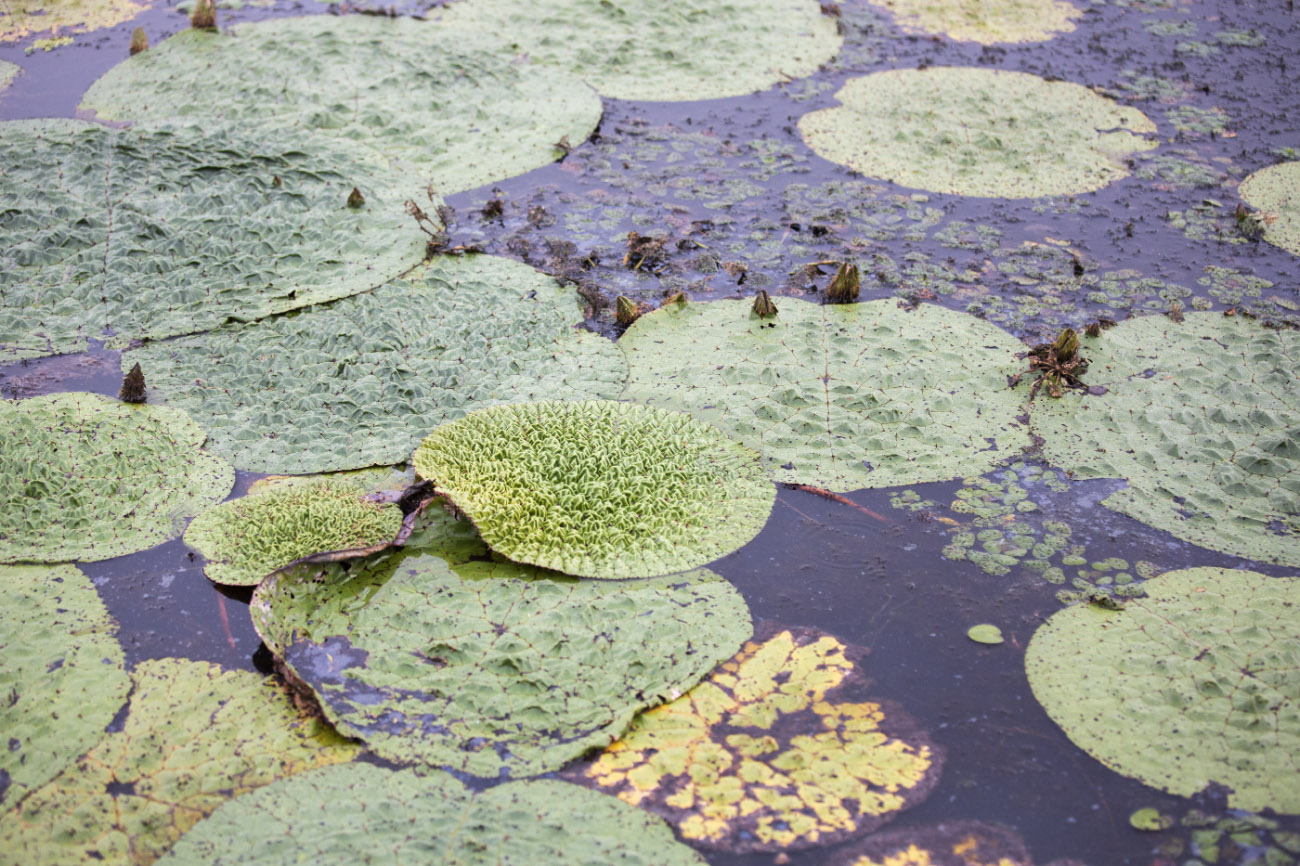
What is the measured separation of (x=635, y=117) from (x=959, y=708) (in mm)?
4665

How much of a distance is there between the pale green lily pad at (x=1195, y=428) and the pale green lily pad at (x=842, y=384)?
32cm

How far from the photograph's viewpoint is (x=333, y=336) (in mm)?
4336

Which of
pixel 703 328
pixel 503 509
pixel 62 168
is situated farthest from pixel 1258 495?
pixel 62 168

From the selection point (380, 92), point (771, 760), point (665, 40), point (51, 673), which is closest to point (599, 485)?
point (771, 760)

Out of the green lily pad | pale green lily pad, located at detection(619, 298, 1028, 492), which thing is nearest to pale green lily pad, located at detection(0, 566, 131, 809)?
the green lily pad

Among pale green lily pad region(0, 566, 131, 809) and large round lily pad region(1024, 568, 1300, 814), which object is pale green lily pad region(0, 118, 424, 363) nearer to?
pale green lily pad region(0, 566, 131, 809)

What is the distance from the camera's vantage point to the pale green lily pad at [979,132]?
5770 millimetres

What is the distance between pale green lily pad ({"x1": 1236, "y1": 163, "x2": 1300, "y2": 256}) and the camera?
525 cm

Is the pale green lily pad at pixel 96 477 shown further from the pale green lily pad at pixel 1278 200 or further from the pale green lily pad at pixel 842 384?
the pale green lily pad at pixel 1278 200

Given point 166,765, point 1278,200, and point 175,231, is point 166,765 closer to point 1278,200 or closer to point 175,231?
point 175,231

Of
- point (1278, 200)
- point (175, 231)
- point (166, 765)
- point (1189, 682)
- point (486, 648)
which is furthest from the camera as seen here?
point (1278, 200)

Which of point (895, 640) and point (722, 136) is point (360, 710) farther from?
point (722, 136)

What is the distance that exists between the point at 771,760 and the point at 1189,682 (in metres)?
1.35

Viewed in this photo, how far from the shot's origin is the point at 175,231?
191 inches
